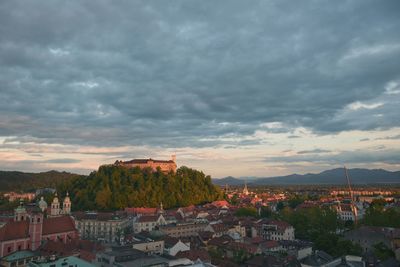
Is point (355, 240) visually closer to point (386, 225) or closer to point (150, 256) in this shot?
point (386, 225)

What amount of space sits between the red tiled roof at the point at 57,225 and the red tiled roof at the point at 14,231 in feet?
7.31

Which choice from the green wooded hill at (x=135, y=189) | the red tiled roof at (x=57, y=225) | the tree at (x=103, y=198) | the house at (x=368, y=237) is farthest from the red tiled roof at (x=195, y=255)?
the green wooded hill at (x=135, y=189)

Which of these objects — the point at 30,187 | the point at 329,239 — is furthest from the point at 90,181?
the point at 30,187

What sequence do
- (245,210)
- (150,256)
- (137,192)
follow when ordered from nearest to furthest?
(150,256) → (245,210) → (137,192)

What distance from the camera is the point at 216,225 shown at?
5269 centimetres

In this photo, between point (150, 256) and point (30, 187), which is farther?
point (30, 187)

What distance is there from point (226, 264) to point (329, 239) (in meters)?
15.8

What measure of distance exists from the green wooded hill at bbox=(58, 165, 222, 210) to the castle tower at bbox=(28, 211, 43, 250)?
127ft

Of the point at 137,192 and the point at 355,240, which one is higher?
the point at 137,192

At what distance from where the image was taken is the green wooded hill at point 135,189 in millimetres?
78750

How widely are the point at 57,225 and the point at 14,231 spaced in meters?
5.54

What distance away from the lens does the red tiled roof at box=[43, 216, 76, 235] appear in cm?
3973

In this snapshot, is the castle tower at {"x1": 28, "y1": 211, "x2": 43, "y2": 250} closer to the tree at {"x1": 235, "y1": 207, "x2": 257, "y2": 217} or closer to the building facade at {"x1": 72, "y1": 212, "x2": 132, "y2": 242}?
the building facade at {"x1": 72, "y1": 212, "x2": 132, "y2": 242}

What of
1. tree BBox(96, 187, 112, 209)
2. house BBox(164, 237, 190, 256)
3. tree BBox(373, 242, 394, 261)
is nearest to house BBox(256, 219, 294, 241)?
tree BBox(373, 242, 394, 261)
